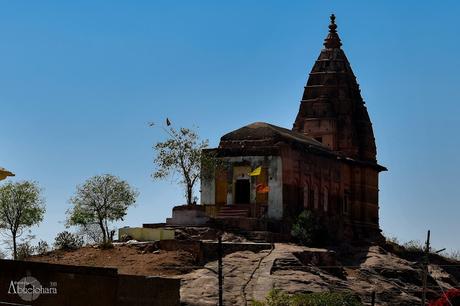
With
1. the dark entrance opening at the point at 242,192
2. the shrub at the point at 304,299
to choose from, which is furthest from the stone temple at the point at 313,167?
the shrub at the point at 304,299

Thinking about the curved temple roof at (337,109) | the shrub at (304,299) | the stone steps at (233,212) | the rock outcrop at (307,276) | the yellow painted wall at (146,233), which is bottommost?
the shrub at (304,299)

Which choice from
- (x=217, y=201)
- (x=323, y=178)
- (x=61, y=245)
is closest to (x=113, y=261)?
(x=61, y=245)

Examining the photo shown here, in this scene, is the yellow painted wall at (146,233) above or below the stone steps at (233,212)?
below

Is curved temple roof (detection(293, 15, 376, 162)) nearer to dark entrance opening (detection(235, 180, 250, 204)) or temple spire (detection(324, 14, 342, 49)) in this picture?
temple spire (detection(324, 14, 342, 49))

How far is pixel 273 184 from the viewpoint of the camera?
181 ft

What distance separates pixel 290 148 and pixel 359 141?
39.2ft

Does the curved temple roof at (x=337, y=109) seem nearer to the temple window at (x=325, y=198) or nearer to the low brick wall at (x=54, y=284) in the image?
the temple window at (x=325, y=198)

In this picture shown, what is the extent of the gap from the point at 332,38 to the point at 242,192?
52.9 ft

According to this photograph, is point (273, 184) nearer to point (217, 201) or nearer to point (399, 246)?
point (217, 201)

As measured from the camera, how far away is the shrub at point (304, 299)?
42750 millimetres

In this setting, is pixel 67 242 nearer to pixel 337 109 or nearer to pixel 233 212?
pixel 233 212

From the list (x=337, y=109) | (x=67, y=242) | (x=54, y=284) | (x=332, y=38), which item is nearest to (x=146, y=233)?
(x=67, y=242)

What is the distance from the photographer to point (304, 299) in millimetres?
43094

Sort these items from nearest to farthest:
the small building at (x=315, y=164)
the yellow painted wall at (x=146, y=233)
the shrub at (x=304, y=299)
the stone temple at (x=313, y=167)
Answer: the shrub at (x=304, y=299) → the yellow painted wall at (x=146, y=233) → the stone temple at (x=313, y=167) → the small building at (x=315, y=164)
